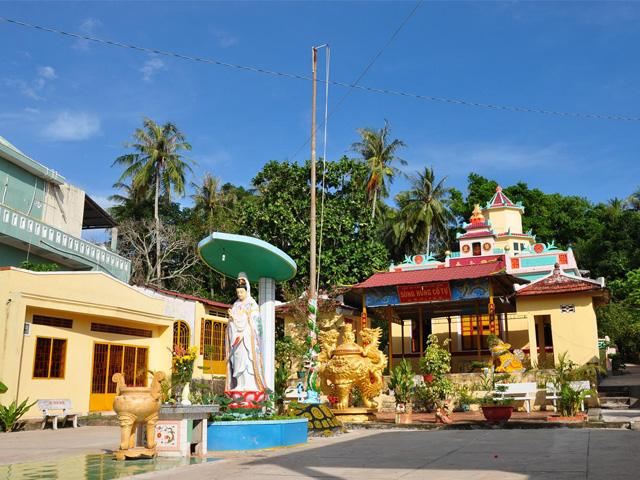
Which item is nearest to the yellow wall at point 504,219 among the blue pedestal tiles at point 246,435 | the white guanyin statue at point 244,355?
the white guanyin statue at point 244,355

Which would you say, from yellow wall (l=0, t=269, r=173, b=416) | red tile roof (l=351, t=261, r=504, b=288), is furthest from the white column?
red tile roof (l=351, t=261, r=504, b=288)

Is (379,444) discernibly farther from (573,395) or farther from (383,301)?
(383,301)

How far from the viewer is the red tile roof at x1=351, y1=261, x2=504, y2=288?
66.0ft

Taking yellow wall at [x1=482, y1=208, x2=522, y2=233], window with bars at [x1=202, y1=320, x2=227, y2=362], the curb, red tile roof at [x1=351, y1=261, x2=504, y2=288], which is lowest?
the curb

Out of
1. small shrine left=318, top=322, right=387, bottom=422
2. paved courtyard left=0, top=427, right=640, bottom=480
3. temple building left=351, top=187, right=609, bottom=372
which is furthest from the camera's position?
temple building left=351, top=187, right=609, bottom=372

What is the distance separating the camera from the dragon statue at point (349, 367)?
46.8ft

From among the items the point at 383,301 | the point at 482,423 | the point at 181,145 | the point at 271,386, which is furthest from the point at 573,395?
the point at 181,145

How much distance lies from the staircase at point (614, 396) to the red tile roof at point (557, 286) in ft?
9.99

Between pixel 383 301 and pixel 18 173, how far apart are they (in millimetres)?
14226

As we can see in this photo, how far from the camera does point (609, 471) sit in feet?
19.9

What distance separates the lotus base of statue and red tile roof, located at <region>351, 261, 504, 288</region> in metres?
11.8

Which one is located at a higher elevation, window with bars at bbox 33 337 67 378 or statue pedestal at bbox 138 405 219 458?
window with bars at bbox 33 337 67 378

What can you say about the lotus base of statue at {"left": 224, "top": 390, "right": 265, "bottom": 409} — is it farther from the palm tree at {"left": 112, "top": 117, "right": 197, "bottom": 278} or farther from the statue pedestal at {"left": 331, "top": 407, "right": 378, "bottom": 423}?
the palm tree at {"left": 112, "top": 117, "right": 197, "bottom": 278}

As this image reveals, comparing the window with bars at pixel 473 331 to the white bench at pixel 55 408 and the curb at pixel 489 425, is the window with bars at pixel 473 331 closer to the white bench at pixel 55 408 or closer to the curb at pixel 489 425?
the curb at pixel 489 425
